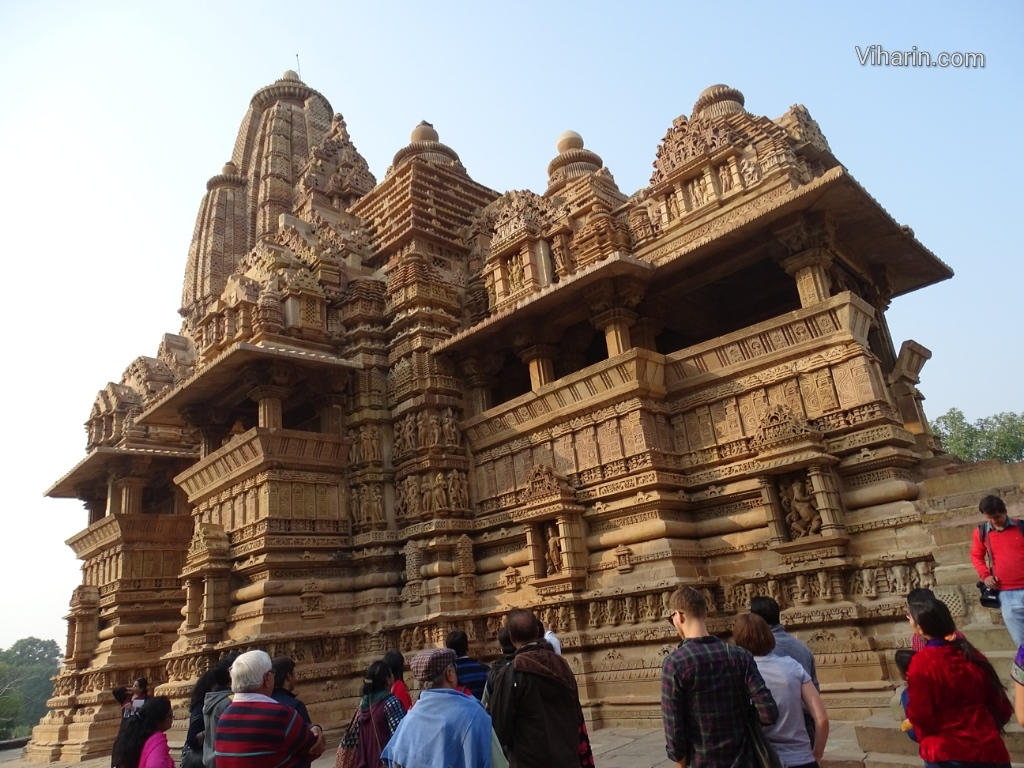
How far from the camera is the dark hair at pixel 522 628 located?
168 inches

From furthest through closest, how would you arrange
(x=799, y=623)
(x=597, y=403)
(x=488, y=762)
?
(x=597, y=403) → (x=799, y=623) → (x=488, y=762)

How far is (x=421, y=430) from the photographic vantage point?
568 inches

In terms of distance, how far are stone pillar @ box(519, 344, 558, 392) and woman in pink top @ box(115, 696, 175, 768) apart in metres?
9.47

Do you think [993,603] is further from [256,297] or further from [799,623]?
[256,297]

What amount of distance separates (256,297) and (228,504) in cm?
448

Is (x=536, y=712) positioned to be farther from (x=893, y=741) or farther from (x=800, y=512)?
(x=800, y=512)

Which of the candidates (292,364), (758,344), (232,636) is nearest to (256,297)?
(292,364)

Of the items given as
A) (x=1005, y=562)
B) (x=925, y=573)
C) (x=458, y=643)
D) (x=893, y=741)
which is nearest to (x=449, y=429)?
(x=925, y=573)

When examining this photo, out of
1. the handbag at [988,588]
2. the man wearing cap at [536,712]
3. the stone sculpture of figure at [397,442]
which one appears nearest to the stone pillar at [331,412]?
the stone sculpture of figure at [397,442]

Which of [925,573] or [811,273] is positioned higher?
[811,273]

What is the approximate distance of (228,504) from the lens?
14.7 meters

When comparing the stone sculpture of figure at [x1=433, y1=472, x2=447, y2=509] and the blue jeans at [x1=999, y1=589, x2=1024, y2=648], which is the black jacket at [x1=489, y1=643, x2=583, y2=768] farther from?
the stone sculpture of figure at [x1=433, y1=472, x2=447, y2=509]

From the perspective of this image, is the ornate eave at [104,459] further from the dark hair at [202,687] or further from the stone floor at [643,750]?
the dark hair at [202,687]

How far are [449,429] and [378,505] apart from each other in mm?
2119
